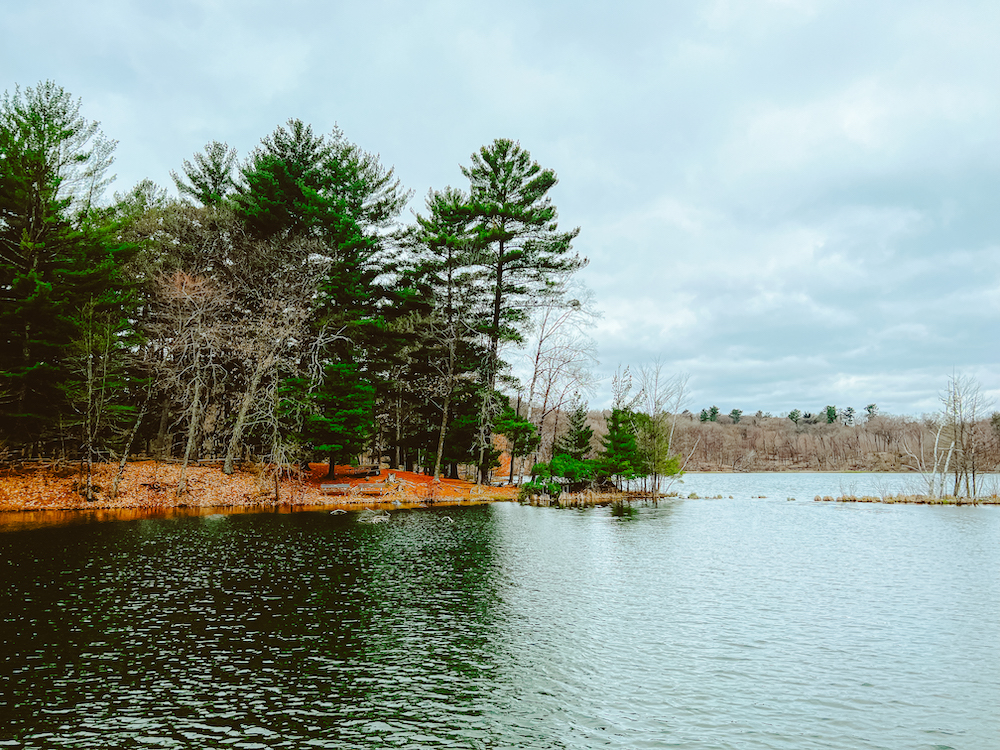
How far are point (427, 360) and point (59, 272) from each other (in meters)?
21.9

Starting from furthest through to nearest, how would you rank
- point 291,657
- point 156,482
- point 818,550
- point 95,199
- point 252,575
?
point 95,199 → point 156,482 → point 818,550 → point 252,575 → point 291,657

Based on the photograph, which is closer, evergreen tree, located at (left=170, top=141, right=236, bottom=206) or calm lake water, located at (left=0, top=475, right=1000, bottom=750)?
calm lake water, located at (left=0, top=475, right=1000, bottom=750)

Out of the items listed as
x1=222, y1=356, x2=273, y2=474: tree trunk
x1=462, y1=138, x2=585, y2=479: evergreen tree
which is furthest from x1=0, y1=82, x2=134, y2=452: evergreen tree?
x1=462, y1=138, x2=585, y2=479: evergreen tree

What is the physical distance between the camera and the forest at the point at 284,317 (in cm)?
3006

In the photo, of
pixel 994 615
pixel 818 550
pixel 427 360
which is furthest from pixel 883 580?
pixel 427 360

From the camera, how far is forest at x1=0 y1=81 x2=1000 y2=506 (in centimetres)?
3006

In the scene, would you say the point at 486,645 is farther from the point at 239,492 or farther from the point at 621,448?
the point at 621,448

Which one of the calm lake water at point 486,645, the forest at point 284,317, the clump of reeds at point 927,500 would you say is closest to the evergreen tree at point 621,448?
the forest at point 284,317

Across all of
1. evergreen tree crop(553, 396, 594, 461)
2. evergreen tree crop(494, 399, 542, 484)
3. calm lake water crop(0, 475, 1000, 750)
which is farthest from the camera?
evergreen tree crop(553, 396, 594, 461)

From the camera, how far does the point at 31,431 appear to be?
30156 mm

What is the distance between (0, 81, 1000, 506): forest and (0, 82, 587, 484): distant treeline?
156mm

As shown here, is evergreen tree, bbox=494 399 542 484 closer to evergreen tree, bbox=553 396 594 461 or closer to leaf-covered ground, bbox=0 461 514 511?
leaf-covered ground, bbox=0 461 514 511

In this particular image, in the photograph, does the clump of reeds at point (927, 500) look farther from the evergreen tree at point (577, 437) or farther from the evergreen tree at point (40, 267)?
the evergreen tree at point (40, 267)

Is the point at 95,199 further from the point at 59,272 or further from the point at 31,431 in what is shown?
the point at 31,431
